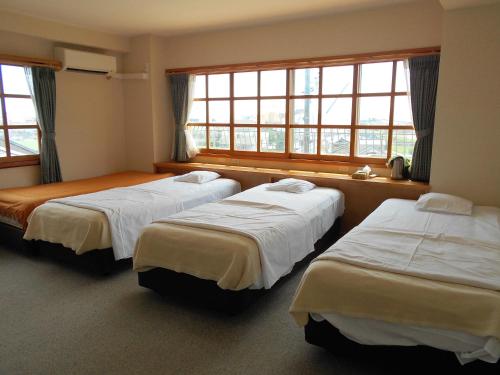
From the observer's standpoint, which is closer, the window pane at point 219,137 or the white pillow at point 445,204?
the white pillow at point 445,204

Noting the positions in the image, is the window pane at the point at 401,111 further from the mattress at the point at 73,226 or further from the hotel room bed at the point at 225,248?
the mattress at the point at 73,226

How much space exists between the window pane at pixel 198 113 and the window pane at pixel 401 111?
100 inches

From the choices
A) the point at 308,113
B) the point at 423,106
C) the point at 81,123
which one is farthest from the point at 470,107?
the point at 81,123

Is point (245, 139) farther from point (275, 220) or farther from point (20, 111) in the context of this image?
point (20, 111)

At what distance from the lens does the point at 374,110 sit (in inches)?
160

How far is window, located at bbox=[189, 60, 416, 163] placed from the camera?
398 cm

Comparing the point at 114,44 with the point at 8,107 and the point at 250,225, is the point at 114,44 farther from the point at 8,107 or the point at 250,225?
the point at 250,225

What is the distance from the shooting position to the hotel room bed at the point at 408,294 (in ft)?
5.32

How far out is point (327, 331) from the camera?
200 centimetres

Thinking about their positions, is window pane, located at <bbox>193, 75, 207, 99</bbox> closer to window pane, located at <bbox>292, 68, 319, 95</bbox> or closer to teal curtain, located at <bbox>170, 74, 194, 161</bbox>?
teal curtain, located at <bbox>170, 74, 194, 161</bbox>

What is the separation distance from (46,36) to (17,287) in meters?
2.91

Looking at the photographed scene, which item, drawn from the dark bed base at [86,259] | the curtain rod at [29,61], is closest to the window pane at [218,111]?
the curtain rod at [29,61]

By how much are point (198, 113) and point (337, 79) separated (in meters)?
2.06

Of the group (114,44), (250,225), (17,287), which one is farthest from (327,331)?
(114,44)
